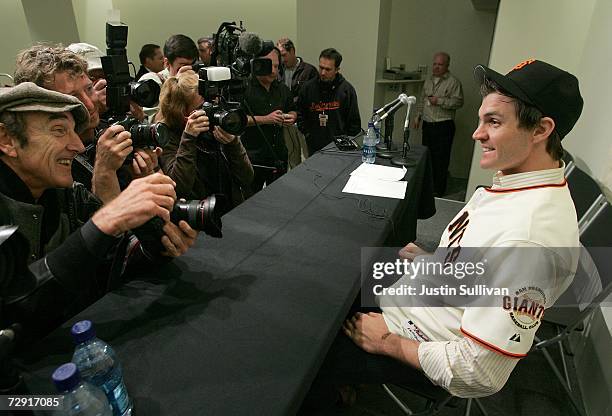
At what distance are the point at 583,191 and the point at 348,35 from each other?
2799mm

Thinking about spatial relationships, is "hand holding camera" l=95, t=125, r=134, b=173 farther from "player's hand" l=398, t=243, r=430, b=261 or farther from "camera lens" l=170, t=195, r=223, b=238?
"player's hand" l=398, t=243, r=430, b=261

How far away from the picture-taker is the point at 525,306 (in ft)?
2.89

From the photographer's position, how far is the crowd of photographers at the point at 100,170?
2.83 ft

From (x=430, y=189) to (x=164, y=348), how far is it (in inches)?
86.5

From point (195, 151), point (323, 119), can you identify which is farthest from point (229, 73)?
point (323, 119)

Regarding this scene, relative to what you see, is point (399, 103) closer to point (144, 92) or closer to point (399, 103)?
point (399, 103)

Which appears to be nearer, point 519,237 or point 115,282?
point 519,237

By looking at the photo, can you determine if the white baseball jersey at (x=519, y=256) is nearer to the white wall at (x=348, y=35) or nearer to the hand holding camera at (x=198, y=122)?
the hand holding camera at (x=198, y=122)

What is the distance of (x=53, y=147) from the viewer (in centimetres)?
100

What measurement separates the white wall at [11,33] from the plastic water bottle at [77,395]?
4632 millimetres

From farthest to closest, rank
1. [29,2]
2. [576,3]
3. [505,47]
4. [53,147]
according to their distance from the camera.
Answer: [29,2], [505,47], [576,3], [53,147]

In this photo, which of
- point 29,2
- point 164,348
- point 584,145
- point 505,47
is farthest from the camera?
point 29,2

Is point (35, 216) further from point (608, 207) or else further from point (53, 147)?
point (608, 207)

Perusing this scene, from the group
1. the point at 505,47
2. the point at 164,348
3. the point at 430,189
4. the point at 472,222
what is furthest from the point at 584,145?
the point at 164,348
